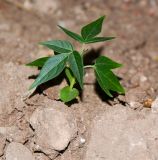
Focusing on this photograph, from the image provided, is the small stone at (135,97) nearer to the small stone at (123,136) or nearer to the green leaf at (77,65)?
the small stone at (123,136)

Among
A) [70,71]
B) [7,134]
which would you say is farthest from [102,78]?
[7,134]

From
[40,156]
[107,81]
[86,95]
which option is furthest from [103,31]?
[40,156]

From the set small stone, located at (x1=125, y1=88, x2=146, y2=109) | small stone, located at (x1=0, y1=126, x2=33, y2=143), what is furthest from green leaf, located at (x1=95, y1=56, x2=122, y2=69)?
small stone, located at (x1=0, y1=126, x2=33, y2=143)

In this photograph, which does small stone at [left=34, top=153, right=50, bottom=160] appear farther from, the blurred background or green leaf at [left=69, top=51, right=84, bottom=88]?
the blurred background

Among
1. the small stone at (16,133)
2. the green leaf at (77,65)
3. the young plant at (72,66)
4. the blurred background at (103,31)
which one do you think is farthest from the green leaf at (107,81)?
the small stone at (16,133)

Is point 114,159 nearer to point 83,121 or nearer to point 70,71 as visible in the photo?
point 83,121

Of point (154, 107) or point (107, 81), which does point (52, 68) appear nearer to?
point (107, 81)

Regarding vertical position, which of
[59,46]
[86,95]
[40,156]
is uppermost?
[59,46]
